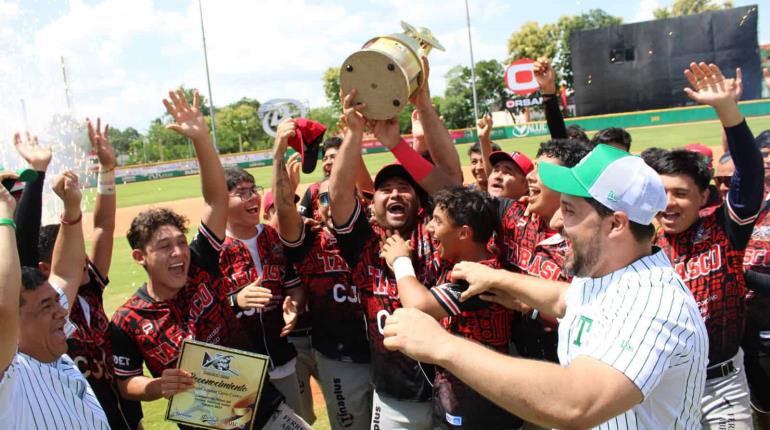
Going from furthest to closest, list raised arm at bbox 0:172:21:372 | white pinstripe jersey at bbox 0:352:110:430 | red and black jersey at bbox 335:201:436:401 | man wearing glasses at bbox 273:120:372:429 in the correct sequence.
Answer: man wearing glasses at bbox 273:120:372:429 → red and black jersey at bbox 335:201:436:401 → white pinstripe jersey at bbox 0:352:110:430 → raised arm at bbox 0:172:21:372

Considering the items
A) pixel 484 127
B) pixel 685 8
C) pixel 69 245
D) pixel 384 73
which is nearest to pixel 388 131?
pixel 384 73

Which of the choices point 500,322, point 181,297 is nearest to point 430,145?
point 500,322

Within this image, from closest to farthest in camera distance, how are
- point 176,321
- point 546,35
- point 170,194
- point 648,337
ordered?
1. point 648,337
2. point 176,321
3. point 170,194
4. point 546,35

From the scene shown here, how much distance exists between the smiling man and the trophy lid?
161 centimetres

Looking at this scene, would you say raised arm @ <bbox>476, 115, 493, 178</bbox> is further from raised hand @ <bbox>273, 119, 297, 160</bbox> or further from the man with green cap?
the man with green cap

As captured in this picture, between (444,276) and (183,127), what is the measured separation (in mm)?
1853

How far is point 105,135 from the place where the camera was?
4.54 metres

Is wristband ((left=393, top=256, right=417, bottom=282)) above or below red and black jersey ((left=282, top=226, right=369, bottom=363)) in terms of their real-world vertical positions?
above

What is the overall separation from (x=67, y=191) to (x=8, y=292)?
1.55m

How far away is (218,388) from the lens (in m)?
3.59

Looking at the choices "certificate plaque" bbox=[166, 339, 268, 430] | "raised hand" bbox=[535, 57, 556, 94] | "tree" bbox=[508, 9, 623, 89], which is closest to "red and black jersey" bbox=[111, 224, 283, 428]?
"certificate plaque" bbox=[166, 339, 268, 430]

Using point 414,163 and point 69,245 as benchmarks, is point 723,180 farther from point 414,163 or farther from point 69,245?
point 69,245

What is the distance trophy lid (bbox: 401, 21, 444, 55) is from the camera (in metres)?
4.32

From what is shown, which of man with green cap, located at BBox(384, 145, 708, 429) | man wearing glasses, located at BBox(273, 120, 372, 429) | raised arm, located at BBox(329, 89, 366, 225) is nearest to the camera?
man with green cap, located at BBox(384, 145, 708, 429)
